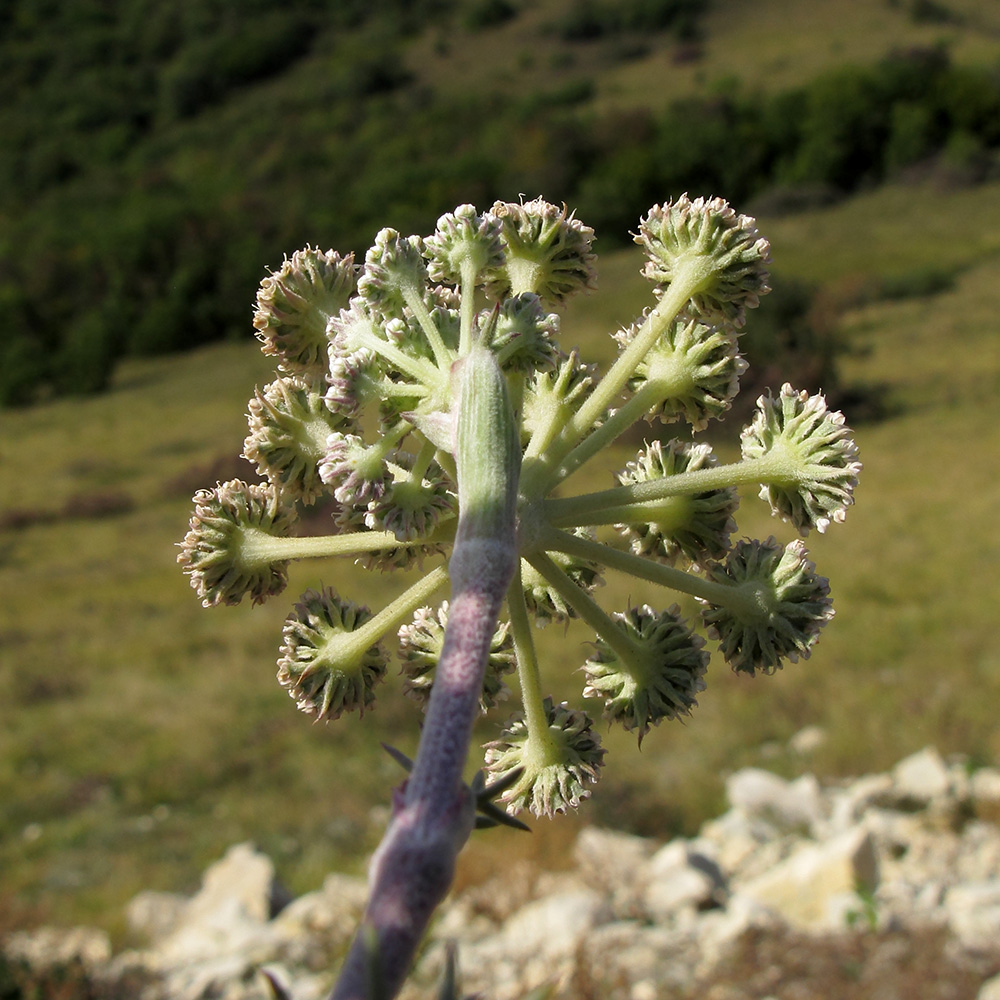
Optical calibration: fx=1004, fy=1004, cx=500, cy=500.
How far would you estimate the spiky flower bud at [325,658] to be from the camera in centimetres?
185

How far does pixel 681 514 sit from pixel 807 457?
26cm

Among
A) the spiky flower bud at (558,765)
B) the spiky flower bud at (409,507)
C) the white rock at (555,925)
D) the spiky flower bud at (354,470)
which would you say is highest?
the spiky flower bud at (354,470)

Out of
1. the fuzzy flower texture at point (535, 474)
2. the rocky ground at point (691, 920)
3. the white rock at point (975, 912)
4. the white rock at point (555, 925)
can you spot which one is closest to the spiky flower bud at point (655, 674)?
the fuzzy flower texture at point (535, 474)

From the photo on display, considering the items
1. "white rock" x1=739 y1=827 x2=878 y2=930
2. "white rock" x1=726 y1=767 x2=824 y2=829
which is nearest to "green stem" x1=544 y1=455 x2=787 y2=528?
"white rock" x1=739 y1=827 x2=878 y2=930

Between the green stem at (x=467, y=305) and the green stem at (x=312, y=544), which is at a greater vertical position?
the green stem at (x=467, y=305)

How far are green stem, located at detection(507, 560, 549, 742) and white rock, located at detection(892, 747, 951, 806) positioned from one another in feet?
44.0

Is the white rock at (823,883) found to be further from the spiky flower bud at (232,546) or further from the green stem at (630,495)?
the spiky flower bud at (232,546)

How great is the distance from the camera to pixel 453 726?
3.57 feet

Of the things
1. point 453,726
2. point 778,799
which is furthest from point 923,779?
point 453,726

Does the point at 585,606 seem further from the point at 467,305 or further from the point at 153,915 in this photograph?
the point at 153,915

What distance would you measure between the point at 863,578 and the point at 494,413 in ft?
85.8

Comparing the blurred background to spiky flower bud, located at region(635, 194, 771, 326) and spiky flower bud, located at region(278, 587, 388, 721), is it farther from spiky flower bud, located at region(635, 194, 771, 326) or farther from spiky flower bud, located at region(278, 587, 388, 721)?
spiky flower bud, located at region(635, 194, 771, 326)

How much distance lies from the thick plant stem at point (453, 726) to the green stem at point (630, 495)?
Result: 0.33 m

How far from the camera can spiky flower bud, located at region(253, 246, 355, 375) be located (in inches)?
79.5
